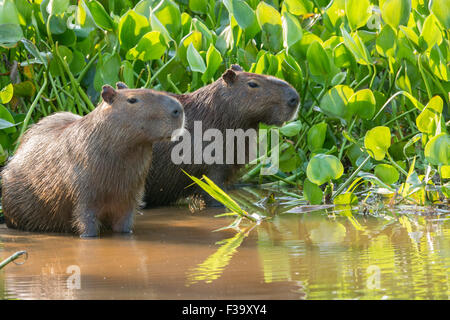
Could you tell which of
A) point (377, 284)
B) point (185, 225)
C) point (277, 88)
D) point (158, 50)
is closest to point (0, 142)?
point (158, 50)

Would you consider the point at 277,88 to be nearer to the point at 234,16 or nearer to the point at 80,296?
the point at 234,16

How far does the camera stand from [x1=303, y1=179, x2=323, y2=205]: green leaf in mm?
5832

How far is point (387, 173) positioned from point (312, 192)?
0.59 metres

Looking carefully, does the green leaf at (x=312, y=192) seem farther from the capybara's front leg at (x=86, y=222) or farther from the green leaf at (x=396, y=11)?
the capybara's front leg at (x=86, y=222)

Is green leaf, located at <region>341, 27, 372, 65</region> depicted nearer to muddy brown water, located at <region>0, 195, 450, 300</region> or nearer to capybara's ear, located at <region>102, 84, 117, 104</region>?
muddy brown water, located at <region>0, 195, 450, 300</region>

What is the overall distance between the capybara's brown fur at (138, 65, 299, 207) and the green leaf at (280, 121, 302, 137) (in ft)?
0.85

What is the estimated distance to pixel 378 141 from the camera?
5.70 meters

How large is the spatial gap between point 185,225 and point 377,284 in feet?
7.46

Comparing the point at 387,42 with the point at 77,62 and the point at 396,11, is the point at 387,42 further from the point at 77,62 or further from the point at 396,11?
the point at 77,62

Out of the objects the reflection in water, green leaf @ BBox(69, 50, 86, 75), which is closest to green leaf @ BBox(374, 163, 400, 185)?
the reflection in water

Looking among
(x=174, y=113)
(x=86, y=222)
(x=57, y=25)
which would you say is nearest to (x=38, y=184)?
(x=86, y=222)

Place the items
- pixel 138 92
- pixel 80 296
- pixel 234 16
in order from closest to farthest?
pixel 80 296 < pixel 138 92 < pixel 234 16

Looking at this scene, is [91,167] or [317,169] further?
[317,169]

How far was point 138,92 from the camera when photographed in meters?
5.14
